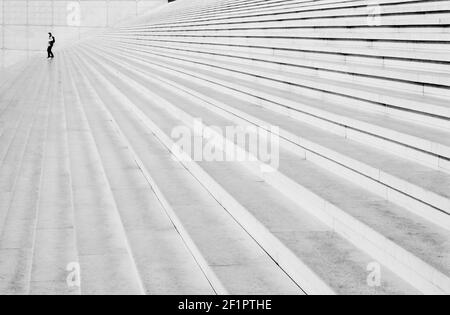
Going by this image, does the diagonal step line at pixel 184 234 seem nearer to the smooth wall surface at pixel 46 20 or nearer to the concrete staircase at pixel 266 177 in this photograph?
the concrete staircase at pixel 266 177

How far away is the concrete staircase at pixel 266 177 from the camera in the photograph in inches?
116

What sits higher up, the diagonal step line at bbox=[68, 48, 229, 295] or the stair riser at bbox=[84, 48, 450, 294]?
the stair riser at bbox=[84, 48, 450, 294]

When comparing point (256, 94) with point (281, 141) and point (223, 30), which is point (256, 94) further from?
point (223, 30)

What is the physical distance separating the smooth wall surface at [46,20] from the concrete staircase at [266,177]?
22.5 metres

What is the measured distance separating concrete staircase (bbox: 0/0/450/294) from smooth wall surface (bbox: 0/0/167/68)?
887 inches

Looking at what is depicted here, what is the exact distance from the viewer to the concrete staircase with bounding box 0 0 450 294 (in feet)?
9.68

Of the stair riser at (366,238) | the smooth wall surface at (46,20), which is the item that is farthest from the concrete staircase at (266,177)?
the smooth wall surface at (46,20)

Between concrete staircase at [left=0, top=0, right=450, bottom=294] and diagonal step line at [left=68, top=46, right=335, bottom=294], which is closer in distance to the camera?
diagonal step line at [left=68, top=46, right=335, bottom=294]

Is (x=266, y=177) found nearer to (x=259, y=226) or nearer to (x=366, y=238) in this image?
(x=259, y=226)

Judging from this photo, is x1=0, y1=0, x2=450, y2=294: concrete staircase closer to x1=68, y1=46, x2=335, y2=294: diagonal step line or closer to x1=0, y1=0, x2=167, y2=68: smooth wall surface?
x1=68, y1=46, x2=335, y2=294: diagonal step line

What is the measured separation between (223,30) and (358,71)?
260 inches

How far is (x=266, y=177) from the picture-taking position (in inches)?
168

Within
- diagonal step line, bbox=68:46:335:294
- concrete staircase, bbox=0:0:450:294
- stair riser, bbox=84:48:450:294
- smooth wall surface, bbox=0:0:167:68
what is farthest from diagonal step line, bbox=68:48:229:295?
smooth wall surface, bbox=0:0:167:68
